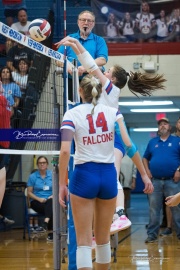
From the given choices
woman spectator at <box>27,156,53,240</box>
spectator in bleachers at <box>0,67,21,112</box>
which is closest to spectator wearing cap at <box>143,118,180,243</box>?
woman spectator at <box>27,156,53,240</box>

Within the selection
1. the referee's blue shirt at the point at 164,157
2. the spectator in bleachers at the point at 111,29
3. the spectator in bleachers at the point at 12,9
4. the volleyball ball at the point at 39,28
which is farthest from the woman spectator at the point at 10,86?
the spectator in bleachers at the point at 12,9

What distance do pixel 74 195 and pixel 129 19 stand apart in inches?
382

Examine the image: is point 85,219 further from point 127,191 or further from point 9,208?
point 127,191

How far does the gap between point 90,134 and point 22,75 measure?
209 inches

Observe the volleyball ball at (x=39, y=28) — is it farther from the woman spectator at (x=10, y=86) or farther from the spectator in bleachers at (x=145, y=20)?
the spectator in bleachers at (x=145, y=20)

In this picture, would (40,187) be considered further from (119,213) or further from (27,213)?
(119,213)

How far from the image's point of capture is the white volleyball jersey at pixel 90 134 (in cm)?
620

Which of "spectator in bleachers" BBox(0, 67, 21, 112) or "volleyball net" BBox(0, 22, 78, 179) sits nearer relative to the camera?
"volleyball net" BBox(0, 22, 78, 179)

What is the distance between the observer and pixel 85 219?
612 cm

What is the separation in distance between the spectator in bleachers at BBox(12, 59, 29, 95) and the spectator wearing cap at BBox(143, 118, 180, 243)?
9.99 ft

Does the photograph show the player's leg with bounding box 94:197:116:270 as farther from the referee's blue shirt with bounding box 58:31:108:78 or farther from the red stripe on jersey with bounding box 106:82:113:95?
the referee's blue shirt with bounding box 58:31:108:78

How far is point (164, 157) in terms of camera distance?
13.0 meters

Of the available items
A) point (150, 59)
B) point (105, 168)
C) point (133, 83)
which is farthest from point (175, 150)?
point (105, 168)

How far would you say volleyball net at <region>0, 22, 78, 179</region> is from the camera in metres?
7.61
